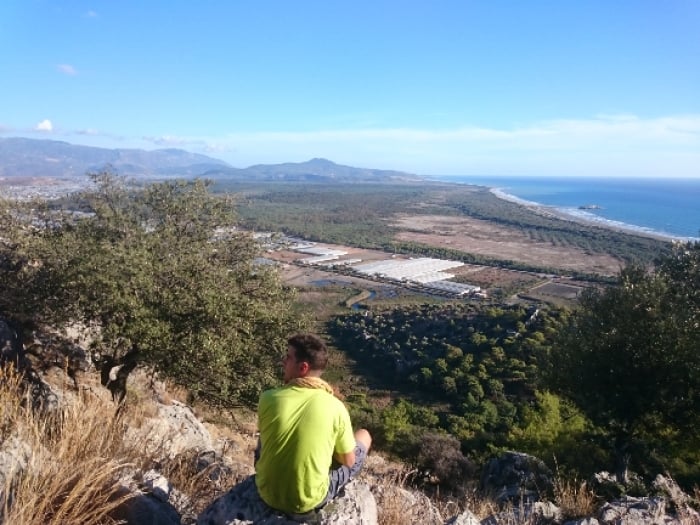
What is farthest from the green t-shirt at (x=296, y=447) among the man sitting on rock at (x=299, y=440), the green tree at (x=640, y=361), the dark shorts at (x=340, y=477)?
the green tree at (x=640, y=361)

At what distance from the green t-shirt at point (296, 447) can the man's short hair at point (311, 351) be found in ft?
0.72

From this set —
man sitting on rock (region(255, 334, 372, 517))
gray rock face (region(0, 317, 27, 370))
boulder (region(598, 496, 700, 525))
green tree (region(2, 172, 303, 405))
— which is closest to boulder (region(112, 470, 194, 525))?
man sitting on rock (region(255, 334, 372, 517))

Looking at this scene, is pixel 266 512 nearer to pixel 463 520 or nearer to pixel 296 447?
pixel 296 447

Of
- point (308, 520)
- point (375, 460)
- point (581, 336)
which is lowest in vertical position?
point (375, 460)

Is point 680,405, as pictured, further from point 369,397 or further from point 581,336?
point 369,397

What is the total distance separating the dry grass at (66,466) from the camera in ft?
10.5

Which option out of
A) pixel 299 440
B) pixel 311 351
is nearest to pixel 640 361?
pixel 311 351

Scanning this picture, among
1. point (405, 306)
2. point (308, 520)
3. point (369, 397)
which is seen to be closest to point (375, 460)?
point (308, 520)

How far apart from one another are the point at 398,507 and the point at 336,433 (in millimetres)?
1294

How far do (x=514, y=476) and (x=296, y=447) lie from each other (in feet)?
30.6

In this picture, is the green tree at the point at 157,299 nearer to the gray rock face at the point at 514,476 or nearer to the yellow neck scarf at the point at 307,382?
the gray rock face at the point at 514,476

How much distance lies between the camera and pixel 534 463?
11.6 meters

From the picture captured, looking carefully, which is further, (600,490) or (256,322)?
(256,322)

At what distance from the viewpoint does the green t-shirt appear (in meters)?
3.61
